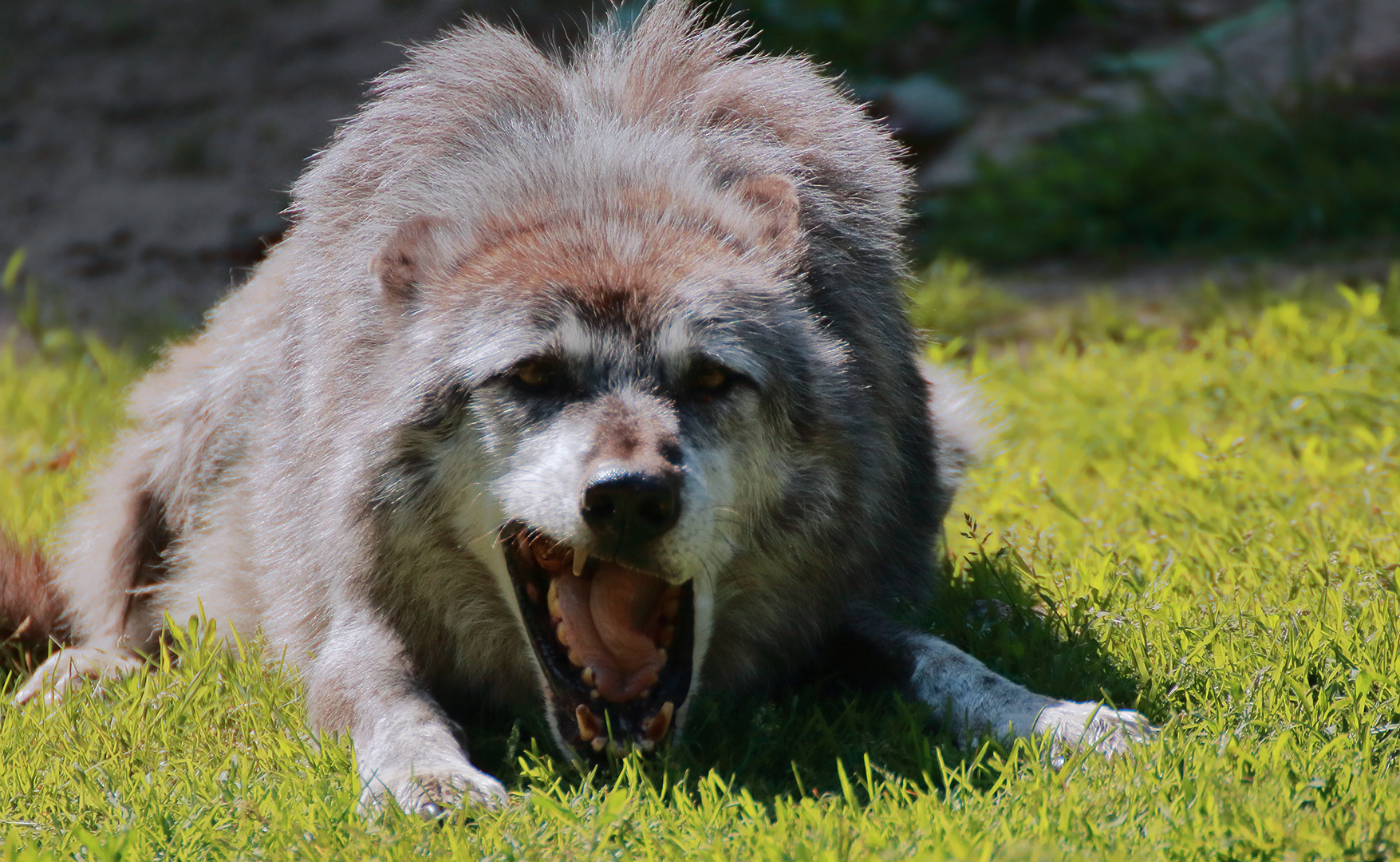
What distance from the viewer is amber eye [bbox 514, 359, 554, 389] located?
2812 mm

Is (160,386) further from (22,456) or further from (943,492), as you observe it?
(943,492)

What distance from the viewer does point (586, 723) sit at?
2.73m

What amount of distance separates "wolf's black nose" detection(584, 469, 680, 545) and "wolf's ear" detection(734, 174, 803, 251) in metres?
0.78

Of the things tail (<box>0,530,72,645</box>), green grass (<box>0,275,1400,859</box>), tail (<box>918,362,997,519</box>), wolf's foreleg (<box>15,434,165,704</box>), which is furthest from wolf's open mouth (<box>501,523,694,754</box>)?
tail (<box>0,530,72,645</box>)

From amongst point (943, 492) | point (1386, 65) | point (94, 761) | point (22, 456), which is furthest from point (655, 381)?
point (1386, 65)

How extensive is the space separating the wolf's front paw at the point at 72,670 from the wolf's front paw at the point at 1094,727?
7.62 feet

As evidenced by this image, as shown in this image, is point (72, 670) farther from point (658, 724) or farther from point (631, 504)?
point (631, 504)

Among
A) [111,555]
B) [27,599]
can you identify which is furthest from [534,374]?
[27,599]

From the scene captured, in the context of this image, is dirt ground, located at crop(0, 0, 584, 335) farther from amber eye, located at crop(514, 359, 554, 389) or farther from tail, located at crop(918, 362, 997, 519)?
amber eye, located at crop(514, 359, 554, 389)

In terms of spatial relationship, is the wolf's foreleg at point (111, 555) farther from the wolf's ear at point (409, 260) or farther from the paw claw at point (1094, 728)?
the paw claw at point (1094, 728)

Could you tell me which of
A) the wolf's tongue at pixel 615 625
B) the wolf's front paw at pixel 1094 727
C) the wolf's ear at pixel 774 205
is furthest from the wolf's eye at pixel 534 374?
the wolf's front paw at pixel 1094 727

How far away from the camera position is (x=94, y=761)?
9.68ft

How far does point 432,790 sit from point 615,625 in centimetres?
51

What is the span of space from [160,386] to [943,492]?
241 cm
